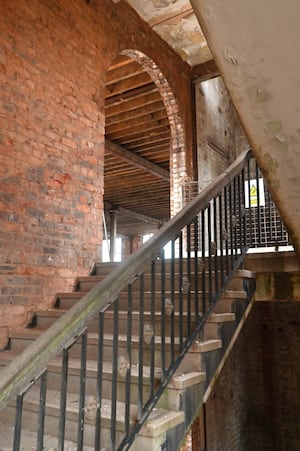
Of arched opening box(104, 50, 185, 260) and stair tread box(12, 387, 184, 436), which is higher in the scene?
arched opening box(104, 50, 185, 260)

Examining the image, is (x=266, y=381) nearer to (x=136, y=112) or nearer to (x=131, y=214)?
(x=136, y=112)

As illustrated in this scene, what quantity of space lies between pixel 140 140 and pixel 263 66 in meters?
7.20

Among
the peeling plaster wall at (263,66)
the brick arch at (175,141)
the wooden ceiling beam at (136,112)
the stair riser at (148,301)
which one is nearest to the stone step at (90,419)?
the stair riser at (148,301)

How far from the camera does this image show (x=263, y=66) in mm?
1382

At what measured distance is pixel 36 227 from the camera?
3750mm

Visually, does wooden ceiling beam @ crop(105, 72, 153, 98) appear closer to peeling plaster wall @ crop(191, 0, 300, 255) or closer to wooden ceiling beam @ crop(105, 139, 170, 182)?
wooden ceiling beam @ crop(105, 139, 170, 182)

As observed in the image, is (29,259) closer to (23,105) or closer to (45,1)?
(23,105)

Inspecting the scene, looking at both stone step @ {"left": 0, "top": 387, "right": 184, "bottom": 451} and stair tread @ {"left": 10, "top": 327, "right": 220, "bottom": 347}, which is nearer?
stone step @ {"left": 0, "top": 387, "right": 184, "bottom": 451}

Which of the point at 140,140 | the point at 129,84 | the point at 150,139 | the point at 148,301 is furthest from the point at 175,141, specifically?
the point at 148,301

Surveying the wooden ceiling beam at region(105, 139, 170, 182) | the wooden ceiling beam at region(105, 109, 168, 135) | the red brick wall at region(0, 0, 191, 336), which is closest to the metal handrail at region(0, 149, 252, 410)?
the red brick wall at region(0, 0, 191, 336)

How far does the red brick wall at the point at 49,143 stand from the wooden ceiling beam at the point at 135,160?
131 inches

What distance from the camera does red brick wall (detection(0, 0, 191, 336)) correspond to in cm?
355

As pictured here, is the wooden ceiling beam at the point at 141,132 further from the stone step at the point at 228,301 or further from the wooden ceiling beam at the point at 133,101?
the stone step at the point at 228,301

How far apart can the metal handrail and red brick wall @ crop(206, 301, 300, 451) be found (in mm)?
5270
